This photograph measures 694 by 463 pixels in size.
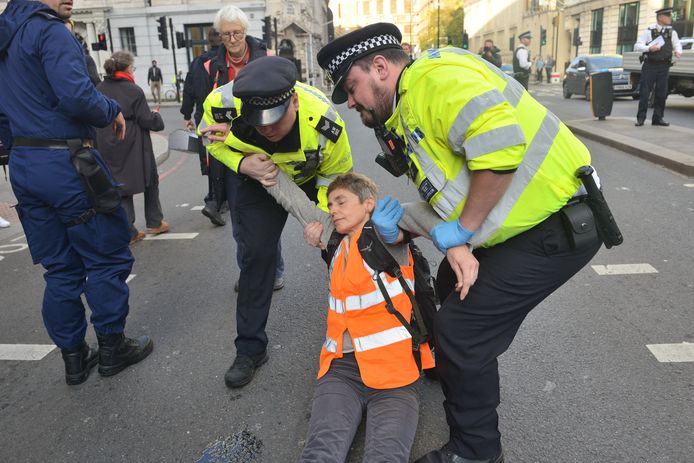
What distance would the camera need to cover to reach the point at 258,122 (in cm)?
247

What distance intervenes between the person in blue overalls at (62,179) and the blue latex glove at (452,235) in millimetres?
1841

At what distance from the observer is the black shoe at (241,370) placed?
2.90 meters

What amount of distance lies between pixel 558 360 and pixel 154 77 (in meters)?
27.8

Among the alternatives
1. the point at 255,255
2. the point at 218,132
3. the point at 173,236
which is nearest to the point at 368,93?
the point at 218,132

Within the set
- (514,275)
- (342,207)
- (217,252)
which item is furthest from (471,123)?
(217,252)

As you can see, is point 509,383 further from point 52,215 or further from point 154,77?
point 154,77

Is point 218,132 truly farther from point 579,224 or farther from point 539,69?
point 539,69

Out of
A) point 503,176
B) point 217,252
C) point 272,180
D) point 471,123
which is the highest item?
point 471,123

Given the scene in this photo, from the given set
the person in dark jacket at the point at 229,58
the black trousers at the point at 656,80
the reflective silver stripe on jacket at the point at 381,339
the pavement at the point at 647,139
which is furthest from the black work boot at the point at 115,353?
the black trousers at the point at 656,80

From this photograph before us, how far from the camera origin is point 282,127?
2609 mm

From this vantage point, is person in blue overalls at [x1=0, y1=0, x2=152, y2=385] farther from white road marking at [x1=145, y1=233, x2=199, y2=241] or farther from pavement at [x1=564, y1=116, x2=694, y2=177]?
pavement at [x1=564, y1=116, x2=694, y2=177]

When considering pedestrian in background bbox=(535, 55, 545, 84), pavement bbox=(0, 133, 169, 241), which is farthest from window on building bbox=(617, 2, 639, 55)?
pavement bbox=(0, 133, 169, 241)

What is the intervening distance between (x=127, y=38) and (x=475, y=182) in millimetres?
39265

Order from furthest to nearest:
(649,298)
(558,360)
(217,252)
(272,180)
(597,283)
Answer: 1. (217,252)
2. (597,283)
3. (649,298)
4. (558,360)
5. (272,180)
